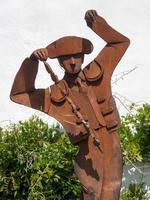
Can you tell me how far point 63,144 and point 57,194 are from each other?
0.33 metres

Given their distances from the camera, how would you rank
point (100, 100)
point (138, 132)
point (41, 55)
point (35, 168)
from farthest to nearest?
1. point (138, 132)
2. point (35, 168)
3. point (100, 100)
4. point (41, 55)

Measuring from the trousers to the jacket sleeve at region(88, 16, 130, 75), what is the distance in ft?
1.14

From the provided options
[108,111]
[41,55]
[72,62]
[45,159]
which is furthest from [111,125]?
[45,159]

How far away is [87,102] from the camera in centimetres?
388

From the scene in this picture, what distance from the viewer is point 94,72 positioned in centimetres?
393

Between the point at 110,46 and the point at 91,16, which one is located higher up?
the point at 91,16

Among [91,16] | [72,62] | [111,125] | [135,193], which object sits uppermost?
[91,16]

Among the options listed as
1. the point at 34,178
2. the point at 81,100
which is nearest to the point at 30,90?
the point at 81,100

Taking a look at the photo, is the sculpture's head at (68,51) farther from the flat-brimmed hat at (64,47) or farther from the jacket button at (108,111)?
the jacket button at (108,111)

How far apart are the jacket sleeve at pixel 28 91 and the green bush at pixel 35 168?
1085mm

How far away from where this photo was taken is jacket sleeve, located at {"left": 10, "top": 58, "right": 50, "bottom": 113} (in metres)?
3.87

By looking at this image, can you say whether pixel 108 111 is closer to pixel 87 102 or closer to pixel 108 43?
pixel 87 102

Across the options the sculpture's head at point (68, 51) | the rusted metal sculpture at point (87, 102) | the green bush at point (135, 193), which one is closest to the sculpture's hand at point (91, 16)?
the rusted metal sculpture at point (87, 102)

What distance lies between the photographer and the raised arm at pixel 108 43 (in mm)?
3924
